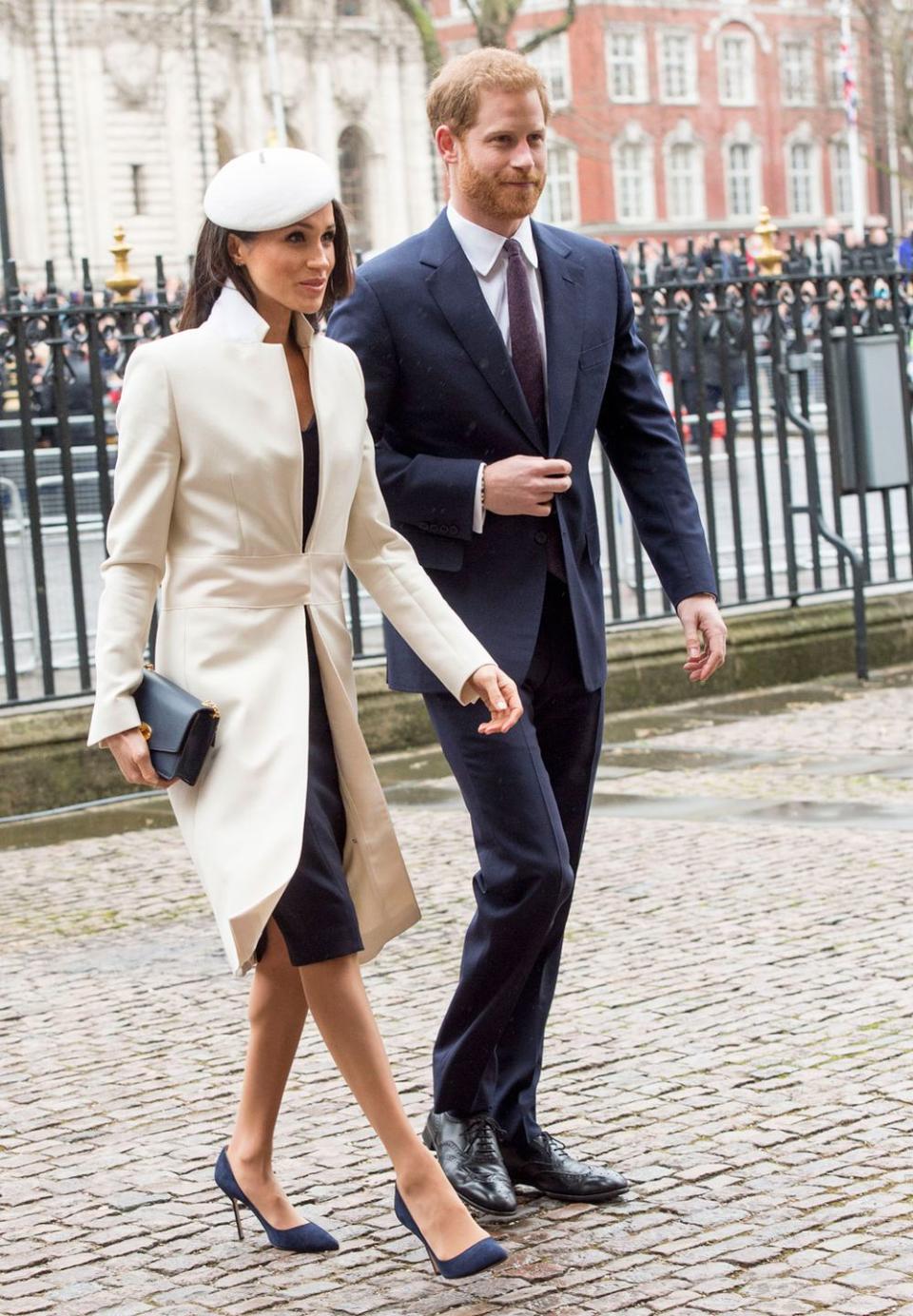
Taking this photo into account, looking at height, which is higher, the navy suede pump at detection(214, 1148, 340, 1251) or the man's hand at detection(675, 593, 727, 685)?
the man's hand at detection(675, 593, 727, 685)

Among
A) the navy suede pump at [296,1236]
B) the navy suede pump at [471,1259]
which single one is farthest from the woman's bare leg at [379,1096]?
the navy suede pump at [296,1236]

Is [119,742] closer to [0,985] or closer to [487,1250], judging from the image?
[487,1250]

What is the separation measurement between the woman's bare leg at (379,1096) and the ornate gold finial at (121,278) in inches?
216

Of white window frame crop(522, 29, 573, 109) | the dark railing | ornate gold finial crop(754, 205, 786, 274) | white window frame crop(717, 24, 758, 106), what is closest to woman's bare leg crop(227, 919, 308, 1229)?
the dark railing

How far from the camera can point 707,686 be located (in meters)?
10.3

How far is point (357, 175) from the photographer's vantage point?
64625 millimetres

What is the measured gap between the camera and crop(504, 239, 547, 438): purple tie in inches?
158

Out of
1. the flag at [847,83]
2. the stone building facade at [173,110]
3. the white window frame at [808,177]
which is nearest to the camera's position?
the flag at [847,83]

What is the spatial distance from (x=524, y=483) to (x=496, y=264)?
432 mm

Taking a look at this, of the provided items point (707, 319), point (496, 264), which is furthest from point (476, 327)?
point (707, 319)

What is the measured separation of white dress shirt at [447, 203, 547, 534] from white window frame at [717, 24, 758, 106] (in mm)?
63878

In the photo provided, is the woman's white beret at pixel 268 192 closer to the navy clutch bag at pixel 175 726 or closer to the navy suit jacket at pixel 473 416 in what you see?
the navy suit jacket at pixel 473 416

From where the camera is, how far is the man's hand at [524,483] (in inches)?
153

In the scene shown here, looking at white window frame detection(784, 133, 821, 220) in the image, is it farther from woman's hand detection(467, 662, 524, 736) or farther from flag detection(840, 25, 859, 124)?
woman's hand detection(467, 662, 524, 736)
